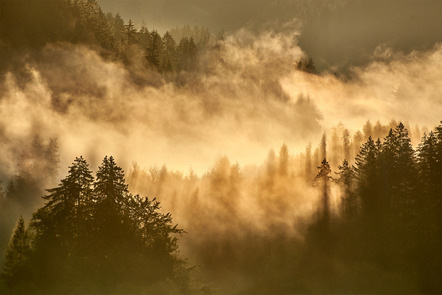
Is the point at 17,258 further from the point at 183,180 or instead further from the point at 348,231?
the point at 183,180

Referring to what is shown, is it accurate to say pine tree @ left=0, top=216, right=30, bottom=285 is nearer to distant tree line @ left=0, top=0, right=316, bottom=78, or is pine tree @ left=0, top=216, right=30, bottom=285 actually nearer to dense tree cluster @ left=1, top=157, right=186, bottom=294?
dense tree cluster @ left=1, top=157, right=186, bottom=294

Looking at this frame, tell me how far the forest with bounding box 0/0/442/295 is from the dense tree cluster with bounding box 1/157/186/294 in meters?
0.14

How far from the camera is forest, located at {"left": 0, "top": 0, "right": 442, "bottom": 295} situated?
5625 centimetres

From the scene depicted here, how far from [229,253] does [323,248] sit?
918 inches

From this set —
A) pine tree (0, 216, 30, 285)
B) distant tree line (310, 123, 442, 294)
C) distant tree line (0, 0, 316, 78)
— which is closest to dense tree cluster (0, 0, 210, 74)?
distant tree line (0, 0, 316, 78)

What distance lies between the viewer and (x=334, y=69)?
187 metres

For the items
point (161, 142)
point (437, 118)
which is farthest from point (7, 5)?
point (437, 118)

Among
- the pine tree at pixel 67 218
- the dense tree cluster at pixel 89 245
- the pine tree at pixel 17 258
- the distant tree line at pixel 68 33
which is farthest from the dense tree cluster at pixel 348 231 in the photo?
the distant tree line at pixel 68 33

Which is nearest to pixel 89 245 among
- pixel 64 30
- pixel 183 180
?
pixel 183 180

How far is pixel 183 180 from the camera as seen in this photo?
161125mm

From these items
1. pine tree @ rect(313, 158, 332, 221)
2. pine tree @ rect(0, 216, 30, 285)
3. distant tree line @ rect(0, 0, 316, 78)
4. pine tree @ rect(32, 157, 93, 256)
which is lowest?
pine tree @ rect(0, 216, 30, 285)

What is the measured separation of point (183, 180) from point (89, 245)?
348 feet

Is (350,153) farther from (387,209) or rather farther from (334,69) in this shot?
(387,209)

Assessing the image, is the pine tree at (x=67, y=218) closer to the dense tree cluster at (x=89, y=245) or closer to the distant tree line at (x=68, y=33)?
the dense tree cluster at (x=89, y=245)
